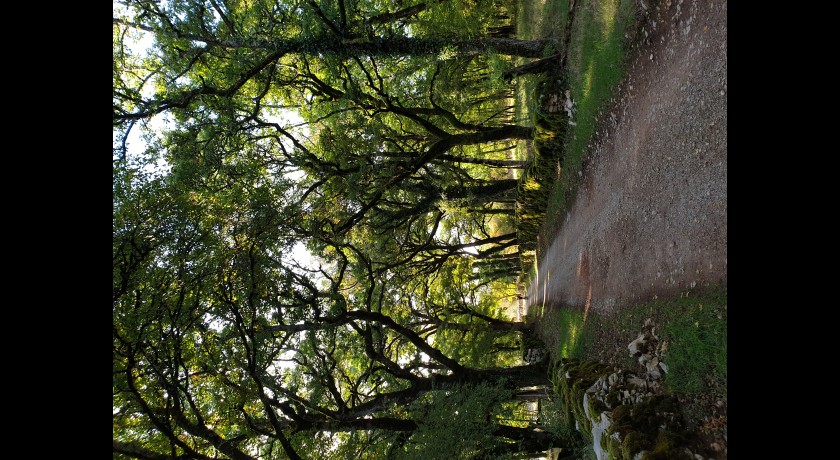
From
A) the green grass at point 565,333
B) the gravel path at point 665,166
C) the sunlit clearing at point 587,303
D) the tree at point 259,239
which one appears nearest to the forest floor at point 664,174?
the gravel path at point 665,166

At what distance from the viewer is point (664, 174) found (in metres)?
6.39

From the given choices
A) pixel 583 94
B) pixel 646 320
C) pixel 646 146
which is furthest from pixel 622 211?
pixel 583 94

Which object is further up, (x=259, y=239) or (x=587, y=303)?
(x=259, y=239)

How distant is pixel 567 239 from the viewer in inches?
522

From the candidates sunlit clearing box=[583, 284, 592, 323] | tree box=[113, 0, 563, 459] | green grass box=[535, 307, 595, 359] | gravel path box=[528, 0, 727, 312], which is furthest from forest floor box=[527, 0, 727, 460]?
tree box=[113, 0, 563, 459]

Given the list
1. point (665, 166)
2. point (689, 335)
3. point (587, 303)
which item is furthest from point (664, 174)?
point (587, 303)

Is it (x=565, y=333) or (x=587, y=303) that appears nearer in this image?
(x=587, y=303)

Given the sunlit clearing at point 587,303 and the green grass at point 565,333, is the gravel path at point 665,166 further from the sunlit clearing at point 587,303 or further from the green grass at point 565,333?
the green grass at point 565,333

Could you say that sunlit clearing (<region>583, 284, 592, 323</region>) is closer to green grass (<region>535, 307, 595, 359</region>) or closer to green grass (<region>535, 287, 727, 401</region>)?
green grass (<region>535, 307, 595, 359</region>)

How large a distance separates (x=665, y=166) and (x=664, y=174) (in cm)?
11

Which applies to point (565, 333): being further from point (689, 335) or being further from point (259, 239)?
point (259, 239)

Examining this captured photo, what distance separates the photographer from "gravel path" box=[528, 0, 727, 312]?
5.16 meters

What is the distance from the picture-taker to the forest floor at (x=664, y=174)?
5102 mm

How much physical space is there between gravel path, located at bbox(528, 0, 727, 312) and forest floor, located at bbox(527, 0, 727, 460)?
0.01 metres
